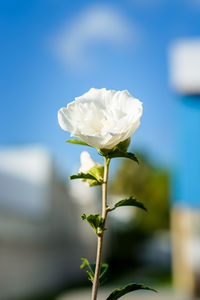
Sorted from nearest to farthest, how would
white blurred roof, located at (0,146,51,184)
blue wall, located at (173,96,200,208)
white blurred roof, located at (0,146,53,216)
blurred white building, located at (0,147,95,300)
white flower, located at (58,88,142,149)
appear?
white flower, located at (58,88,142,149), blue wall, located at (173,96,200,208), blurred white building, located at (0,147,95,300), white blurred roof, located at (0,146,53,216), white blurred roof, located at (0,146,51,184)

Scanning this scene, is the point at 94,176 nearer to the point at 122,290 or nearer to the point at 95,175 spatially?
the point at 95,175

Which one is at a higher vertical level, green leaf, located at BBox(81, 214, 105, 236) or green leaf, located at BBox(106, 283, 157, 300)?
green leaf, located at BBox(81, 214, 105, 236)

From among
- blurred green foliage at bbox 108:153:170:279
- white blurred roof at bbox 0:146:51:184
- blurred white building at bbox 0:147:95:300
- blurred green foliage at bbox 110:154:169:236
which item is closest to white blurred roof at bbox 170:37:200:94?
blurred white building at bbox 0:147:95:300

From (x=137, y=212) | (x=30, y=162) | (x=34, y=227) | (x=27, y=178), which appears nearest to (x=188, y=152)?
(x=27, y=178)

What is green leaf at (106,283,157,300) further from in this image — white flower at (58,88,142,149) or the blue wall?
the blue wall

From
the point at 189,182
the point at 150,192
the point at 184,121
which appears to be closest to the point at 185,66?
the point at 184,121
